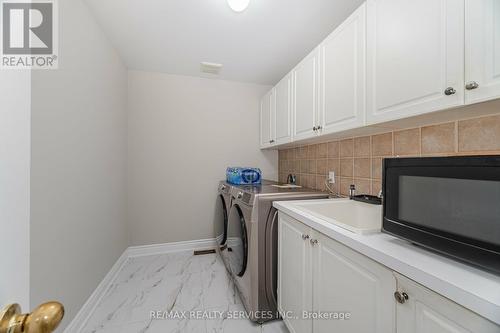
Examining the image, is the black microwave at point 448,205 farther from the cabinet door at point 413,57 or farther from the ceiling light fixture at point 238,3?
the ceiling light fixture at point 238,3

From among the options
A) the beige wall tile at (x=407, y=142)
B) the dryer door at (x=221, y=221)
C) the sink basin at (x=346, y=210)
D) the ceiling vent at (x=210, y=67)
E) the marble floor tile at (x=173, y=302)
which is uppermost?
the ceiling vent at (x=210, y=67)

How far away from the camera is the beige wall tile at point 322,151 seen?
6.24ft

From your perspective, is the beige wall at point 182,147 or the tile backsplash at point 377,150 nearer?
the tile backsplash at point 377,150

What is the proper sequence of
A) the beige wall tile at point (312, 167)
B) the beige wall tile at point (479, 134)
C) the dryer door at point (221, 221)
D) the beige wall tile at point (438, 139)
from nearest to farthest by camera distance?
1. the beige wall tile at point (479, 134)
2. the beige wall tile at point (438, 139)
3. the beige wall tile at point (312, 167)
4. the dryer door at point (221, 221)

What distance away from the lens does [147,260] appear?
7.70ft

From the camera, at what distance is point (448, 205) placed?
62 centimetres

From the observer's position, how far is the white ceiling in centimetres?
146

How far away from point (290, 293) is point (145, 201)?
2040 mm

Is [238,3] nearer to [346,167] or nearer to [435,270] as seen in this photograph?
[346,167]

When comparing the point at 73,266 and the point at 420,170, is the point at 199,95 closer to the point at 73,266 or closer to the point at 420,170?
the point at 73,266

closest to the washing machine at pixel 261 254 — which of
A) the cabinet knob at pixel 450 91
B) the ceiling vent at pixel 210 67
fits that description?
the cabinet knob at pixel 450 91

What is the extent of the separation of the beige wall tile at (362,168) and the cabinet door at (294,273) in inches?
27.7

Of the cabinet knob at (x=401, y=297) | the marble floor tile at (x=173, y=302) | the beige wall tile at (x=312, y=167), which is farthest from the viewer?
the beige wall tile at (x=312, y=167)

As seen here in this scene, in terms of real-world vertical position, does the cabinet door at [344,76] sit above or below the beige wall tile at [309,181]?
above
